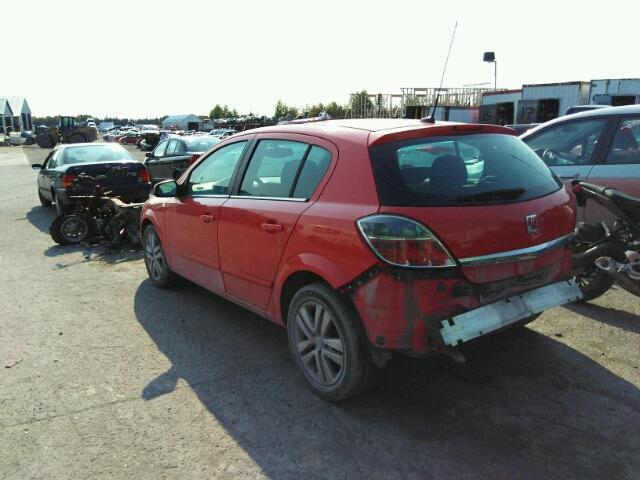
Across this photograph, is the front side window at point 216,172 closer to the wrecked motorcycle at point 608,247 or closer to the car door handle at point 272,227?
the car door handle at point 272,227

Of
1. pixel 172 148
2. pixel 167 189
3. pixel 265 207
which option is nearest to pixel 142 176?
pixel 172 148

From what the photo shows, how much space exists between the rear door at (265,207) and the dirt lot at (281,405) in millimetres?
668

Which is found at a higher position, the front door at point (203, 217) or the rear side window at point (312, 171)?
the rear side window at point (312, 171)

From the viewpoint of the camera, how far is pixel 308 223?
335cm

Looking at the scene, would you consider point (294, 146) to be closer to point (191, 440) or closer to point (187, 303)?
point (191, 440)

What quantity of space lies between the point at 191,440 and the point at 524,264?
7.31 feet

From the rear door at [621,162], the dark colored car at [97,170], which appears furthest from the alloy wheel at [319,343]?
the dark colored car at [97,170]

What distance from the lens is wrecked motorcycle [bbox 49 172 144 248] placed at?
27.1ft

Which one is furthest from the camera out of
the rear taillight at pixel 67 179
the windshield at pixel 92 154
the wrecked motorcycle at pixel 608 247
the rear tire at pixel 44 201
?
the rear tire at pixel 44 201

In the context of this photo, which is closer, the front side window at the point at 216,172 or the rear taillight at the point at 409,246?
the rear taillight at the point at 409,246

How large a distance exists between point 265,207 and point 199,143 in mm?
10943

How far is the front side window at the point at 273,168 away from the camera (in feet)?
12.2

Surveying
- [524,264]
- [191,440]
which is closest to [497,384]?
[524,264]

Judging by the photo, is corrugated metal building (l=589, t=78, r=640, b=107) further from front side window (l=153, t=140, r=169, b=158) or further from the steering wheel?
the steering wheel
